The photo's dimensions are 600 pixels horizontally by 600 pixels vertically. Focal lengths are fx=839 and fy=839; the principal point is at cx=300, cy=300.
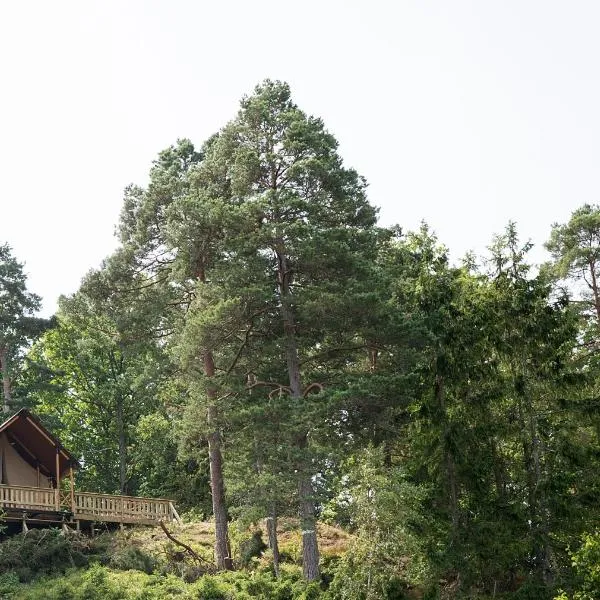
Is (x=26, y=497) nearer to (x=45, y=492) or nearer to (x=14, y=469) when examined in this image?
(x=45, y=492)

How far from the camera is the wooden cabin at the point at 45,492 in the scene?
29562 mm

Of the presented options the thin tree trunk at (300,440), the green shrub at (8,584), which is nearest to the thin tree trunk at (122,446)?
the green shrub at (8,584)

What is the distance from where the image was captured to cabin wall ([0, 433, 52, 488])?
32594mm

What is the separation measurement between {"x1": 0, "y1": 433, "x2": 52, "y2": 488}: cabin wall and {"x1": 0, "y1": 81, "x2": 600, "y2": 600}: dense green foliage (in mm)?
6175

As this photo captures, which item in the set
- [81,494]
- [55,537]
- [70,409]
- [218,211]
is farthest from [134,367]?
[218,211]

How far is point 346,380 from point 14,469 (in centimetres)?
1499

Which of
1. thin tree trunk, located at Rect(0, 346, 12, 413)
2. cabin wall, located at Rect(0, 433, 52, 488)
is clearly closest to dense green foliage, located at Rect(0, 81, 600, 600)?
cabin wall, located at Rect(0, 433, 52, 488)

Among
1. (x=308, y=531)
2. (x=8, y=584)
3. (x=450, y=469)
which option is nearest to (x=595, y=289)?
(x=450, y=469)

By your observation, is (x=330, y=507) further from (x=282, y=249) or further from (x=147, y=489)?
(x=147, y=489)

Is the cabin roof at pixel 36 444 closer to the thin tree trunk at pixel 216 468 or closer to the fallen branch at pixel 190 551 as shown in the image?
the fallen branch at pixel 190 551

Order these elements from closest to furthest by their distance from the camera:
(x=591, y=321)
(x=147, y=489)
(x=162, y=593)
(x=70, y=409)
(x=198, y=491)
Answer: (x=162, y=593)
(x=591, y=321)
(x=198, y=491)
(x=147, y=489)
(x=70, y=409)

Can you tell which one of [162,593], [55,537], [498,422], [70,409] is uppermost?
[70,409]

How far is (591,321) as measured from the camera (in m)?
37.7

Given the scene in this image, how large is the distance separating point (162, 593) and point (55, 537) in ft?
19.5
